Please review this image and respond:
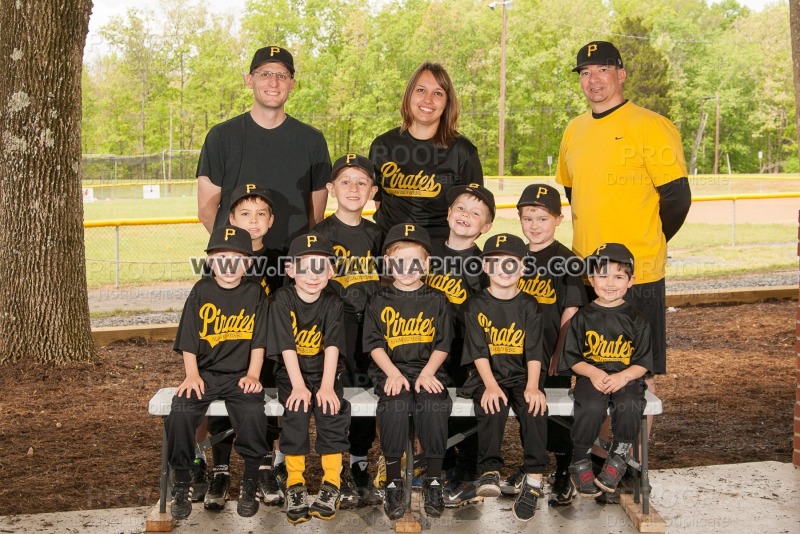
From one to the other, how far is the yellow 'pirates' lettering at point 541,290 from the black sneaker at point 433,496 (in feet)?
3.47

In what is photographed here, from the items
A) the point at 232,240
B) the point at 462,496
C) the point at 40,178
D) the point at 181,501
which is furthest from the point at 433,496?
the point at 40,178

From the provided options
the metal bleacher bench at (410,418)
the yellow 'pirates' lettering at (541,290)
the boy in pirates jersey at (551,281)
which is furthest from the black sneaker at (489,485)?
the yellow 'pirates' lettering at (541,290)

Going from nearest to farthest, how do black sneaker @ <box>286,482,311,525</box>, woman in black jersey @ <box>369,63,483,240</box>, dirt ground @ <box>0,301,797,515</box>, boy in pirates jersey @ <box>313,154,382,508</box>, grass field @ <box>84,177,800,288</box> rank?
black sneaker @ <box>286,482,311,525</box> < boy in pirates jersey @ <box>313,154,382,508</box> < woman in black jersey @ <box>369,63,483,240</box> < dirt ground @ <box>0,301,797,515</box> < grass field @ <box>84,177,800,288</box>

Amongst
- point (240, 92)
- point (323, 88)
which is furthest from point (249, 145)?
point (240, 92)

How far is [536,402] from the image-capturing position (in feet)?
13.0

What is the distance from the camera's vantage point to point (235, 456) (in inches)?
215

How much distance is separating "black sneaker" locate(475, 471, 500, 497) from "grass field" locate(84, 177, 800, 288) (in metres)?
9.87

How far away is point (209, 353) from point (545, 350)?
160 centimetres

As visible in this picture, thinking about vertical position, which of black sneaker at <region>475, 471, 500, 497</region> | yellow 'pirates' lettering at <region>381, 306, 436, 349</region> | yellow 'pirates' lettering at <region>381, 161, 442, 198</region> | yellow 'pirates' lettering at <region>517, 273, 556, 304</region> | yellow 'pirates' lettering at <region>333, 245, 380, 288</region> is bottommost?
black sneaker at <region>475, 471, 500, 497</region>

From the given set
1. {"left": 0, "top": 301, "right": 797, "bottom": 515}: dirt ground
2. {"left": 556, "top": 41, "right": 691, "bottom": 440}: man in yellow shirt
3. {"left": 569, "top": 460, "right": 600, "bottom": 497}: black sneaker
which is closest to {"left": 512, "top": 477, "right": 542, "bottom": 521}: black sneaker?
{"left": 569, "top": 460, "right": 600, "bottom": 497}: black sneaker

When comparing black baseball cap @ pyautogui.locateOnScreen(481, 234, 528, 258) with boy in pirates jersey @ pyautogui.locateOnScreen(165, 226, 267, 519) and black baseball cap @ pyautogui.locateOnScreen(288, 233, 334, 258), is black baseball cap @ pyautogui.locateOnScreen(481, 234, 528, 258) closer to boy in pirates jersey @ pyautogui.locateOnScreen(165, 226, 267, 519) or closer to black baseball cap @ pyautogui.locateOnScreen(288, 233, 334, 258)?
black baseball cap @ pyautogui.locateOnScreen(288, 233, 334, 258)

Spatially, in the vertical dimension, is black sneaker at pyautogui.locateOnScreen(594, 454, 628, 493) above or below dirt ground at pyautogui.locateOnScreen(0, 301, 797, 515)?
above

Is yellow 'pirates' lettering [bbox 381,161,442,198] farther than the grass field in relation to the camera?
No

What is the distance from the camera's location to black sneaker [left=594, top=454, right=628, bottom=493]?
3.94 meters
